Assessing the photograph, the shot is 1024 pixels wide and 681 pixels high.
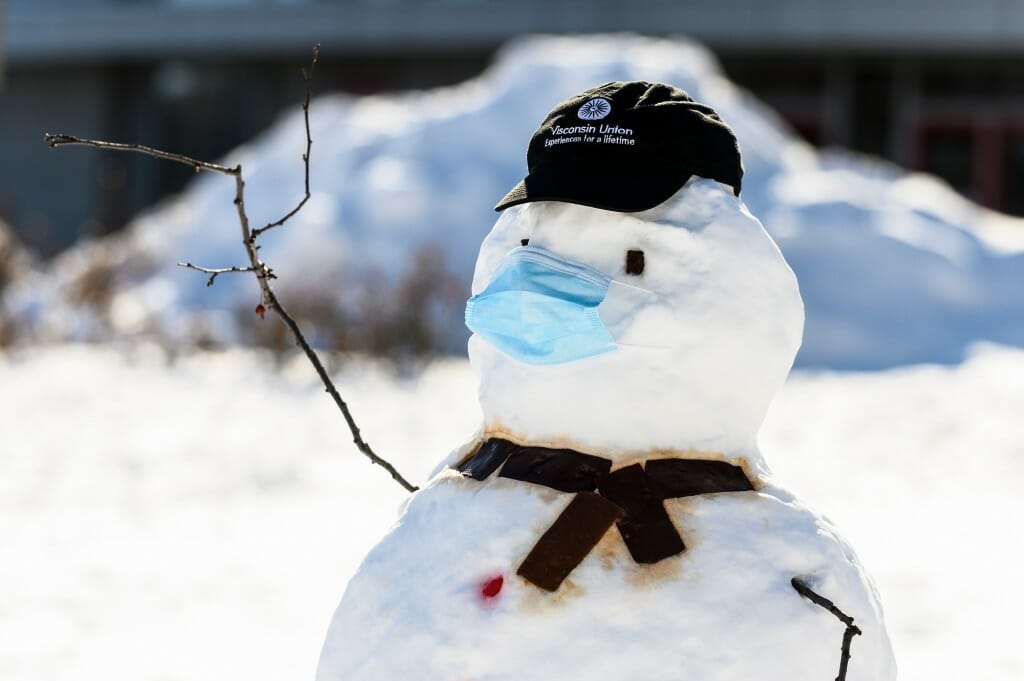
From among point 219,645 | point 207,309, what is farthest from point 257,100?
point 219,645

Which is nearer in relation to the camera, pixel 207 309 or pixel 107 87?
pixel 207 309

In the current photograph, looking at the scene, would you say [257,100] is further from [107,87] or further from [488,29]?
[488,29]

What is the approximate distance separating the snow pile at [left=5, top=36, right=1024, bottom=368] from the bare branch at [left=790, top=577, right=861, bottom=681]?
6.91m

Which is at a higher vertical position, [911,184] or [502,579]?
[502,579]

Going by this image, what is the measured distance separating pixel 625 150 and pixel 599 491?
0.56 metres

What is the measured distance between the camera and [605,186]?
84.0 inches

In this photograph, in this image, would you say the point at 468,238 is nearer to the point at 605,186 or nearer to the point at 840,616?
the point at 605,186

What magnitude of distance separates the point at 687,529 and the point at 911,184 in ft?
30.3

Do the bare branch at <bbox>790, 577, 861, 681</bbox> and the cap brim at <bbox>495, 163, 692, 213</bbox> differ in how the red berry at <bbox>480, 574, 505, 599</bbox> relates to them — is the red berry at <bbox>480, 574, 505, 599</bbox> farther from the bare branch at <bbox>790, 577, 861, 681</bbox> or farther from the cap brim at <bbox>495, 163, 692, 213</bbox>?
the cap brim at <bbox>495, 163, 692, 213</bbox>

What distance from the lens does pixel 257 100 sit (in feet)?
73.3

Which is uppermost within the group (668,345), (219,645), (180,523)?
(668,345)

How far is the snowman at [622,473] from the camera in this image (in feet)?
6.47

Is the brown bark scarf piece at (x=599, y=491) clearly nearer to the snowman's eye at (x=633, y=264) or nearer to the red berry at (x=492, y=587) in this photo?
the red berry at (x=492, y=587)

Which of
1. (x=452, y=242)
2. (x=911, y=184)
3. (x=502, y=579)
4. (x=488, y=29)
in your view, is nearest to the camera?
(x=502, y=579)
